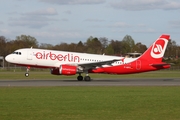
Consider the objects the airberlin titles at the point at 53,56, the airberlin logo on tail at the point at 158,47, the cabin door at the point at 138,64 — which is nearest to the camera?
the airberlin titles at the point at 53,56

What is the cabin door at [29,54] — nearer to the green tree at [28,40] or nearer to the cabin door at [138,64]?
the cabin door at [138,64]

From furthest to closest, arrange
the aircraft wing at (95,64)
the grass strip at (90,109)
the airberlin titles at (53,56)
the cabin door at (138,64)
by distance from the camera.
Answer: the cabin door at (138,64) → the aircraft wing at (95,64) → the airberlin titles at (53,56) → the grass strip at (90,109)

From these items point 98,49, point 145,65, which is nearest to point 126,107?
point 145,65

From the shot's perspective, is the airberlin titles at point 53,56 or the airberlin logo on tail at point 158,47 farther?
the airberlin logo on tail at point 158,47

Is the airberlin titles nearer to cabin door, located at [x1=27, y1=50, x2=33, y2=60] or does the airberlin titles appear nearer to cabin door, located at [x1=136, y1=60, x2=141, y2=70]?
cabin door, located at [x1=27, y1=50, x2=33, y2=60]

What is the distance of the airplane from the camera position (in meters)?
42.6

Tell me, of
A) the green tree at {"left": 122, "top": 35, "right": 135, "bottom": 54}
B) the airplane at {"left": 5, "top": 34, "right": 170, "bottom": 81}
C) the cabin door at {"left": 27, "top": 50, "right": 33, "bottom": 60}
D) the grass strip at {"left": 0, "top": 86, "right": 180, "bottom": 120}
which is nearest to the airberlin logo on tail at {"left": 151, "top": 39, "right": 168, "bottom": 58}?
the airplane at {"left": 5, "top": 34, "right": 170, "bottom": 81}

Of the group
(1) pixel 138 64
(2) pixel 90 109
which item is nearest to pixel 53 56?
(1) pixel 138 64

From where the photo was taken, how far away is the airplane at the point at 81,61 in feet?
140

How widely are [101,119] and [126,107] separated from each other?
3460mm

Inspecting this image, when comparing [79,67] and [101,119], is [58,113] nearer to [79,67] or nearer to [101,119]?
[101,119]

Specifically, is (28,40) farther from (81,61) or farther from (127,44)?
(81,61)

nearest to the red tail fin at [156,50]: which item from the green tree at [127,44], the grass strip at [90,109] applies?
the grass strip at [90,109]

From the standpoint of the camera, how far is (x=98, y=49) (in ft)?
558
